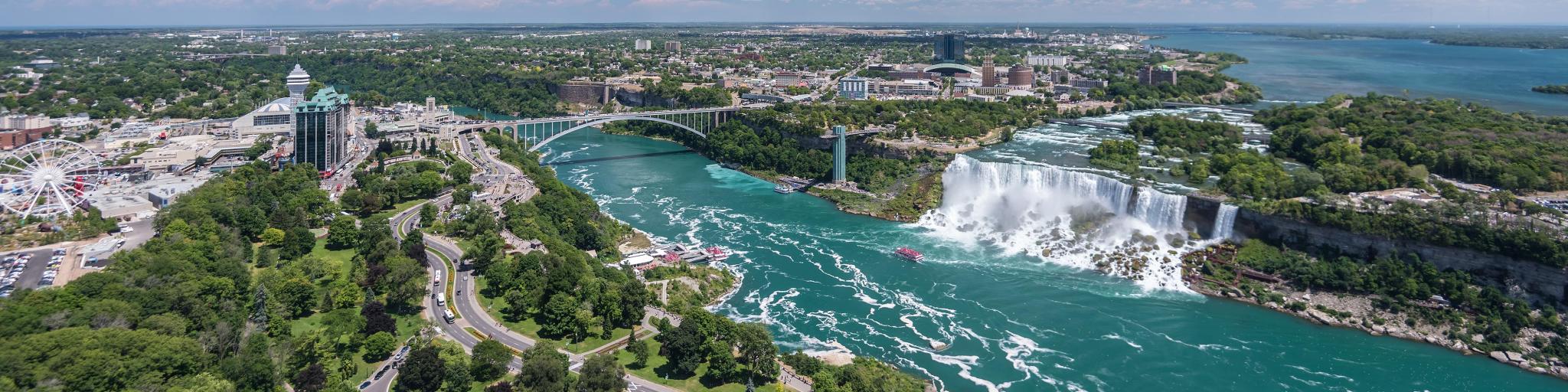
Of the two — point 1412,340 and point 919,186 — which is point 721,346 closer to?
point 1412,340

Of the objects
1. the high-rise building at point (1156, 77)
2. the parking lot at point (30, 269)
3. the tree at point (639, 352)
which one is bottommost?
the tree at point (639, 352)

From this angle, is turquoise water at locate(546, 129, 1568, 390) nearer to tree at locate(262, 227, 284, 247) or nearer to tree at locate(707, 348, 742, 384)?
tree at locate(707, 348, 742, 384)

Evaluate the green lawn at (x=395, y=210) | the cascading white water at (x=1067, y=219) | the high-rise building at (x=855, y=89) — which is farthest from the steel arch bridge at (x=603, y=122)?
the cascading white water at (x=1067, y=219)

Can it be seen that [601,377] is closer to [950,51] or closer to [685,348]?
[685,348]

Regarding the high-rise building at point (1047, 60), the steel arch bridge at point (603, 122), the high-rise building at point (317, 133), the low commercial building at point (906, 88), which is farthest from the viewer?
the high-rise building at point (1047, 60)

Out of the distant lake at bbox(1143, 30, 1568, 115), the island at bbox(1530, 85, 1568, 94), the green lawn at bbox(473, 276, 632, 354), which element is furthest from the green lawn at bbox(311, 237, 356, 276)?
the island at bbox(1530, 85, 1568, 94)

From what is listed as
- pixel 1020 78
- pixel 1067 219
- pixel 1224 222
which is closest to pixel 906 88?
pixel 1020 78

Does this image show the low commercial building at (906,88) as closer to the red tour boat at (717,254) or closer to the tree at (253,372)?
the red tour boat at (717,254)
